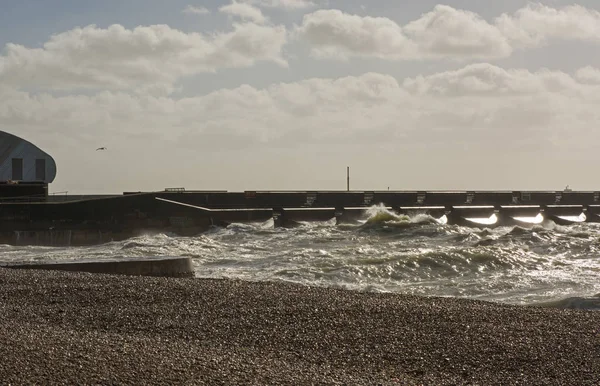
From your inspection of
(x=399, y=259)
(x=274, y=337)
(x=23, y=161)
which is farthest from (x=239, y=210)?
(x=23, y=161)

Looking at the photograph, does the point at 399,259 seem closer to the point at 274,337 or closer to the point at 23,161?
the point at 274,337

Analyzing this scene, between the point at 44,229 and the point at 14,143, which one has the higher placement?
the point at 14,143

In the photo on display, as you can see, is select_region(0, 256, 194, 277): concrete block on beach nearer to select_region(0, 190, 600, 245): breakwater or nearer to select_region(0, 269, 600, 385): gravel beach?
select_region(0, 269, 600, 385): gravel beach

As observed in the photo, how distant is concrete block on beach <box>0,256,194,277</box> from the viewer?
13195 millimetres

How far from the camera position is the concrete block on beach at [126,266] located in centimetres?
1320

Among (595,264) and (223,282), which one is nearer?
(223,282)

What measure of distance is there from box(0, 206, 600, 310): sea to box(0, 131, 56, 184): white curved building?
27987 mm

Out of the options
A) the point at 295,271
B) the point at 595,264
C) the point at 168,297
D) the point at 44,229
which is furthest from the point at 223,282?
the point at 44,229

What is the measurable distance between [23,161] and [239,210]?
27426 millimetres

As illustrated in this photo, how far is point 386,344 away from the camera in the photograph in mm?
7609

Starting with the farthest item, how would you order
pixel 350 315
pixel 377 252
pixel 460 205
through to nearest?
pixel 460 205 → pixel 377 252 → pixel 350 315

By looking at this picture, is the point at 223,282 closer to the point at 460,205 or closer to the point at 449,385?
the point at 449,385

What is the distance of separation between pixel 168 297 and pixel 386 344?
3.35m

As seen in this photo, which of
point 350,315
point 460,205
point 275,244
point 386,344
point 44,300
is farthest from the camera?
point 460,205
